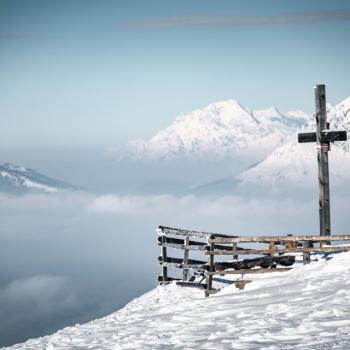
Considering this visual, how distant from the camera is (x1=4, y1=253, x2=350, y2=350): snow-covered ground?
50.1 feet

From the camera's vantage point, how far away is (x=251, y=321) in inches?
671

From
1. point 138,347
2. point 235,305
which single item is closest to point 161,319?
point 235,305

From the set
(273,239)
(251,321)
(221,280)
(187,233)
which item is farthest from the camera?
(221,280)

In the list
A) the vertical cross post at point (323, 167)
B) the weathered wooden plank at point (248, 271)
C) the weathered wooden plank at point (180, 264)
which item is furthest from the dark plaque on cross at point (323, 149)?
the weathered wooden plank at point (180, 264)

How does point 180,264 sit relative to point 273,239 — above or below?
below

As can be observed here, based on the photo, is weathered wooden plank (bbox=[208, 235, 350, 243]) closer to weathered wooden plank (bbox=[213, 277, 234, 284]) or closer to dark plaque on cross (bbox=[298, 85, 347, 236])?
dark plaque on cross (bbox=[298, 85, 347, 236])

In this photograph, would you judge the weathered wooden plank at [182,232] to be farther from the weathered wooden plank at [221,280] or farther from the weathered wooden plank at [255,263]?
the weathered wooden plank at [221,280]

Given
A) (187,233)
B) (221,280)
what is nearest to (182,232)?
(187,233)

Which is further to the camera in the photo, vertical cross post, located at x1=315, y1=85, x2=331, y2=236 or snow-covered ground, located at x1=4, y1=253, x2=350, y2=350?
vertical cross post, located at x1=315, y1=85, x2=331, y2=236

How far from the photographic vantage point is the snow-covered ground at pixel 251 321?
50.1ft

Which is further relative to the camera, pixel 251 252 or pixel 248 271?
pixel 251 252

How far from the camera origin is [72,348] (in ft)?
57.4

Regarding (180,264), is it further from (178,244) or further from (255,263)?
(255,263)

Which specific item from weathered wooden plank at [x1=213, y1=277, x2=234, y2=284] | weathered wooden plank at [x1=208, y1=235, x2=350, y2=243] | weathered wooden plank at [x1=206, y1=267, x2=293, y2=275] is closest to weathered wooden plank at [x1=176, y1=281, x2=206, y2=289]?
weathered wooden plank at [x1=213, y1=277, x2=234, y2=284]
